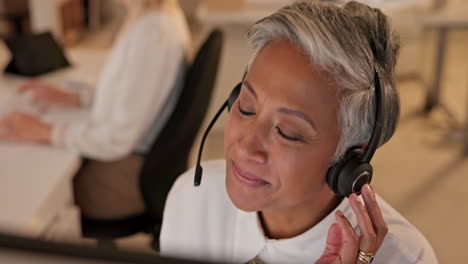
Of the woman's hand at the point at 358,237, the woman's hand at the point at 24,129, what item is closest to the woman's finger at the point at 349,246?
the woman's hand at the point at 358,237

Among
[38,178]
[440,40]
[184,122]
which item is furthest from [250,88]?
[440,40]

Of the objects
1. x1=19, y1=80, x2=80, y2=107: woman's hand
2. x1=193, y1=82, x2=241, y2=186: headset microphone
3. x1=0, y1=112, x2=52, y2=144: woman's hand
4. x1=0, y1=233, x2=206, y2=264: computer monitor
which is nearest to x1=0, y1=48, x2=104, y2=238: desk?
x1=0, y1=112, x2=52, y2=144: woman's hand

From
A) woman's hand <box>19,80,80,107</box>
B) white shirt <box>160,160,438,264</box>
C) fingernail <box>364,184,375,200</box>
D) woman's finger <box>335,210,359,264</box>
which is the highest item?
fingernail <box>364,184,375,200</box>

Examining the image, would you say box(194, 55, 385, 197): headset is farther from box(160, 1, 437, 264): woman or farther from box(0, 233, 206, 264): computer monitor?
box(0, 233, 206, 264): computer monitor

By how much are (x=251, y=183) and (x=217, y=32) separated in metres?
→ 0.90

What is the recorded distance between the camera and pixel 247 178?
16.5 inches

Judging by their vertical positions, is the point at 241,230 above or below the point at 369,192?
below

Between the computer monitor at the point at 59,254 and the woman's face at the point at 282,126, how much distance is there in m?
0.17

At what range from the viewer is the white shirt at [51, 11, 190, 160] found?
1.21m

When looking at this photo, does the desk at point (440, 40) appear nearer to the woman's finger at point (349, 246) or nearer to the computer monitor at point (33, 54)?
the computer monitor at point (33, 54)

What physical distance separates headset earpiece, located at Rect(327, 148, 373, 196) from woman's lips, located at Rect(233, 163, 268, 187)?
0.05m

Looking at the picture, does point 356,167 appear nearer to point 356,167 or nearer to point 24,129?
point 356,167

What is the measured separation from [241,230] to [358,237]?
169 mm

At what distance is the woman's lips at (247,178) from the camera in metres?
0.41
